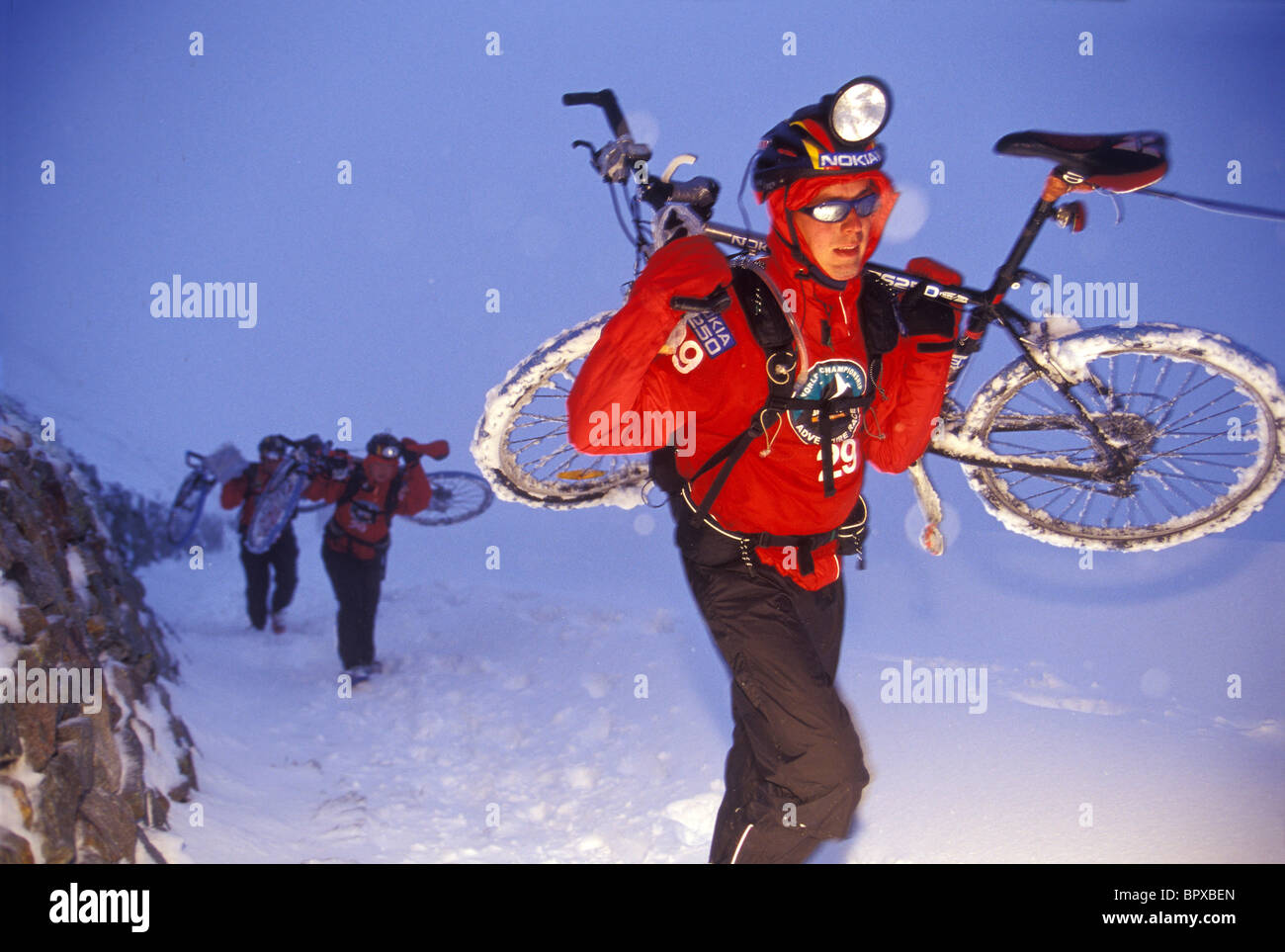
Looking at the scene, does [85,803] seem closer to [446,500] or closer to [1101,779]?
[1101,779]

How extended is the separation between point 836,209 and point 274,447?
5.18 m

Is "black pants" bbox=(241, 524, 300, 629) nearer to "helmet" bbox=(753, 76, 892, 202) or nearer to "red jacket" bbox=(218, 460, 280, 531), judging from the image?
"red jacket" bbox=(218, 460, 280, 531)

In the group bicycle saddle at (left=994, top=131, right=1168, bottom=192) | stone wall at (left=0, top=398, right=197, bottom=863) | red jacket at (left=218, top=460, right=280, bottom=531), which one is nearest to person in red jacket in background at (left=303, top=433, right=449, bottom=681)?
red jacket at (left=218, top=460, right=280, bottom=531)

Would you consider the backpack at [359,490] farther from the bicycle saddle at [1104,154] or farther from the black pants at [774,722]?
the bicycle saddle at [1104,154]

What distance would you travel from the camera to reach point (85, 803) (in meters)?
2.77

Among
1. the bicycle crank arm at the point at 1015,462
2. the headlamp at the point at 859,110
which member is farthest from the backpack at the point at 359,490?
the headlamp at the point at 859,110

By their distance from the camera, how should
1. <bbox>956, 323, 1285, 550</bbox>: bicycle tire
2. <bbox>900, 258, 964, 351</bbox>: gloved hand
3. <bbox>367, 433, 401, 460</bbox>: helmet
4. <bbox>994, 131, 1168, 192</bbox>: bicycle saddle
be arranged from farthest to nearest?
<bbox>367, 433, 401, 460</bbox>: helmet < <bbox>956, 323, 1285, 550</bbox>: bicycle tire < <bbox>994, 131, 1168, 192</bbox>: bicycle saddle < <bbox>900, 258, 964, 351</bbox>: gloved hand

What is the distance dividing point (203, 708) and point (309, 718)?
61 cm

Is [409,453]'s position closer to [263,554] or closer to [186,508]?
[263,554]

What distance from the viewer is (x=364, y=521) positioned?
5484 millimetres

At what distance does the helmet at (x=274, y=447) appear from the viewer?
6.20 meters

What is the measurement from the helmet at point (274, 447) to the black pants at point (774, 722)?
470cm

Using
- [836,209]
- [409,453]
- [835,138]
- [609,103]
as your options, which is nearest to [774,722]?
[836,209]

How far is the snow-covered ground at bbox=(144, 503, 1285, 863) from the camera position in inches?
133
